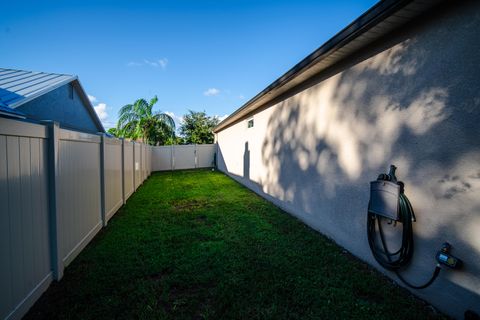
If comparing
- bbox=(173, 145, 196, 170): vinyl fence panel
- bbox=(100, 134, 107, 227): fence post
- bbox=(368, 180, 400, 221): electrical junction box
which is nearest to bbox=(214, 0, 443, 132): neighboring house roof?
bbox=(368, 180, 400, 221): electrical junction box

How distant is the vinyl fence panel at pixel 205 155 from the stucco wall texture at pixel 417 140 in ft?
44.4

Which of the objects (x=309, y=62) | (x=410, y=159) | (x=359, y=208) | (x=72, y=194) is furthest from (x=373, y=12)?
(x=72, y=194)

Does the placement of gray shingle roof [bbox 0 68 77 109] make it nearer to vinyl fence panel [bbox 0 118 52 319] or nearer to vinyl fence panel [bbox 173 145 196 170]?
vinyl fence panel [bbox 0 118 52 319]

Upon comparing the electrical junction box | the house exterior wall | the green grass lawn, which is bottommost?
the green grass lawn

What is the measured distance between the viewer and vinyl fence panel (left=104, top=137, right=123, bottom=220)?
4539mm

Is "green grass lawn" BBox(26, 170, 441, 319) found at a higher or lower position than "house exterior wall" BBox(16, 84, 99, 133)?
lower

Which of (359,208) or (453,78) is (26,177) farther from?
(453,78)

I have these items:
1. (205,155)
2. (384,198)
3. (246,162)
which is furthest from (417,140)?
(205,155)

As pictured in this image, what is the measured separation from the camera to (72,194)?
2.98m

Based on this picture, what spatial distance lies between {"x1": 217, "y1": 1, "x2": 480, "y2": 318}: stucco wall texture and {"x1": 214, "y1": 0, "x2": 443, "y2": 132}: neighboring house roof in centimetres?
13

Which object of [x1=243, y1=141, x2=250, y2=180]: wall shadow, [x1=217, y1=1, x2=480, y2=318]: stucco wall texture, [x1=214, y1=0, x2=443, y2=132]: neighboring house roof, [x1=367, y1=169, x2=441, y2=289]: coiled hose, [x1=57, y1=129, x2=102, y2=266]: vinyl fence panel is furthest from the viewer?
[x1=243, y1=141, x2=250, y2=180]: wall shadow

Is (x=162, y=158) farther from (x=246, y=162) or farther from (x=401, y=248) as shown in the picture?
(x=401, y=248)

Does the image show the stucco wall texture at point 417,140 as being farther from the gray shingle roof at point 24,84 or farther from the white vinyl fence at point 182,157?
the white vinyl fence at point 182,157

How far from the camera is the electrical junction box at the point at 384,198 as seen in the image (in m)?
2.37
